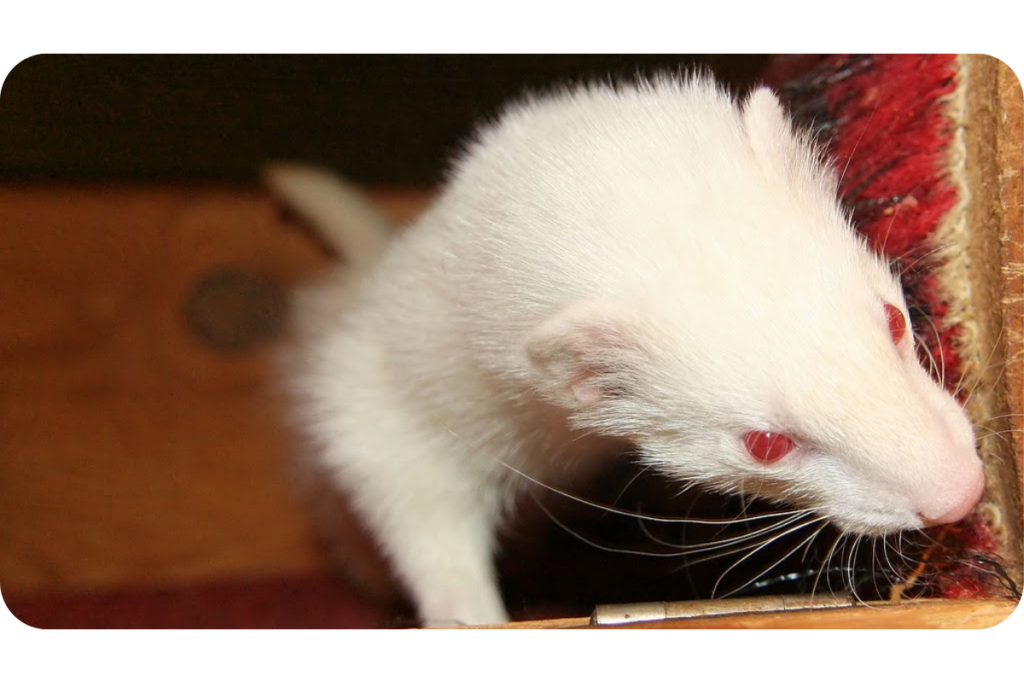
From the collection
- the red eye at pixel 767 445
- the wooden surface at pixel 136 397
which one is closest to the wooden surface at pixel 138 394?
the wooden surface at pixel 136 397

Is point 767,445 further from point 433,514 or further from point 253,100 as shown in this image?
point 253,100

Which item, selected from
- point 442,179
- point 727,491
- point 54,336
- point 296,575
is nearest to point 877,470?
point 727,491

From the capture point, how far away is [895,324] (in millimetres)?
1244

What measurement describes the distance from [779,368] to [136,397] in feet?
6.40

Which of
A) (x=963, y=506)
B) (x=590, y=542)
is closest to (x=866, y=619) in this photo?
(x=963, y=506)

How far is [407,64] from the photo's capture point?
5.71ft

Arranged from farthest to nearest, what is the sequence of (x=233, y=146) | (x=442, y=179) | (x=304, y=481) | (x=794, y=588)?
1. (x=304, y=481)
2. (x=233, y=146)
3. (x=442, y=179)
4. (x=794, y=588)

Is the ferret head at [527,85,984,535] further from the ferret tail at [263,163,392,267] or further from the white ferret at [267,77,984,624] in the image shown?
the ferret tail at [263,163,392,267]

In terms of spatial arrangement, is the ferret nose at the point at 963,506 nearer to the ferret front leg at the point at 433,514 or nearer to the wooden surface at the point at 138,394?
the ferret front leg at the point at 433,514

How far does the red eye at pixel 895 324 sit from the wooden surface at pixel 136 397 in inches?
56.2

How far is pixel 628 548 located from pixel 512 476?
299 mm

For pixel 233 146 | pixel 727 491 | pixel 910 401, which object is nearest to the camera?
pixel 910 401

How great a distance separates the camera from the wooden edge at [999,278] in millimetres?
1287

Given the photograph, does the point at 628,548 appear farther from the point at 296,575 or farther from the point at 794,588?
the point at 296,575
